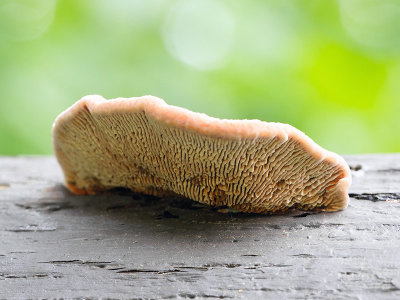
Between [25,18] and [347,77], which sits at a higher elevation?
[25,18]

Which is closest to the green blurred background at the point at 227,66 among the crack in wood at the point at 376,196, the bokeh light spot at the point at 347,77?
the bokeh light spot at the point at 347,77

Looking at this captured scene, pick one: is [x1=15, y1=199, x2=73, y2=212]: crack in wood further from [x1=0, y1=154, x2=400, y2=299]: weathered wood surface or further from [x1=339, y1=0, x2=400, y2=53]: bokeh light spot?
[x1=339, y1=0, x2=400, y2=53]: bokeh light spot

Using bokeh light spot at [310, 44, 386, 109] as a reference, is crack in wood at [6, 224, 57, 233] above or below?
below

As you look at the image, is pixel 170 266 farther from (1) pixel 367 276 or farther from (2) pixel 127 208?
(1) pixel 367 276

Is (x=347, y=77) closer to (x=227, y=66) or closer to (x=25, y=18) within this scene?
(x=227, y=66)

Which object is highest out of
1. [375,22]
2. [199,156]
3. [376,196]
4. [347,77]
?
[375,22]

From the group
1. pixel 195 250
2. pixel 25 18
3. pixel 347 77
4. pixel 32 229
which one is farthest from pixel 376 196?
pixel 25 18

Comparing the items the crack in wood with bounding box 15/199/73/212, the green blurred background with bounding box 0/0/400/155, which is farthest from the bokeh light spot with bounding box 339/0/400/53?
the crack in wood with bounding box 15/199/73/212
